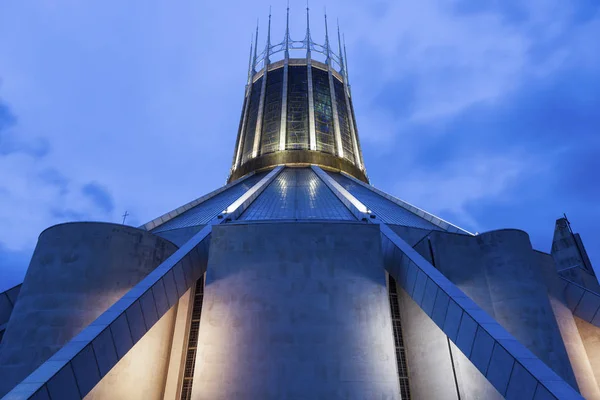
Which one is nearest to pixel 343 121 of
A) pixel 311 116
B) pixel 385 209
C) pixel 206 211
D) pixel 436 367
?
pixel 311 116

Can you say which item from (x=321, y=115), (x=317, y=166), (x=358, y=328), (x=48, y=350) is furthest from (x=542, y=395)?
(x=321, y=115)

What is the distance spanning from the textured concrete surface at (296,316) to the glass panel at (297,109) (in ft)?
44.1

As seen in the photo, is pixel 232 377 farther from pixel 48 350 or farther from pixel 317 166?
pixel 317 166

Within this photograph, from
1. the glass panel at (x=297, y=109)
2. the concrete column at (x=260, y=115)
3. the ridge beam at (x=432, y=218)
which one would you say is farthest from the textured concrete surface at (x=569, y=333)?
the concrete column at (x=260, y=115)

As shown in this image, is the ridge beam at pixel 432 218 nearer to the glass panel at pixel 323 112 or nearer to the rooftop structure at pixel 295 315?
the rooftop structure at pixel 295 315

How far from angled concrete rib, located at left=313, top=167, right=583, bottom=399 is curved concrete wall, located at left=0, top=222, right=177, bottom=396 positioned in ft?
24.6

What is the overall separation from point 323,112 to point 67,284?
18855 mm

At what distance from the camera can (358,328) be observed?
1025cm

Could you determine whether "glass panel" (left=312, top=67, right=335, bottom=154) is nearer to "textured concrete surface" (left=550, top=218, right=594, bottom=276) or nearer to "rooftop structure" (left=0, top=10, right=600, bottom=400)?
"rooftop structure" (left=0, top=10, right=600, bottom=400)

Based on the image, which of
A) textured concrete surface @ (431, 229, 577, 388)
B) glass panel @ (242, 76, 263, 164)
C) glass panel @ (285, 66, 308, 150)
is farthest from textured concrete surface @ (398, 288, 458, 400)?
glass panel @ (242, 76, 263, 164)

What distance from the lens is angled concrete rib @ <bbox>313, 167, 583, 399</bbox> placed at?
6820 millimetres

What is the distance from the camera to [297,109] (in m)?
25.9

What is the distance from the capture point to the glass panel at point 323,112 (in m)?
24.8

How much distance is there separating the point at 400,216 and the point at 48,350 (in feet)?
40.3
